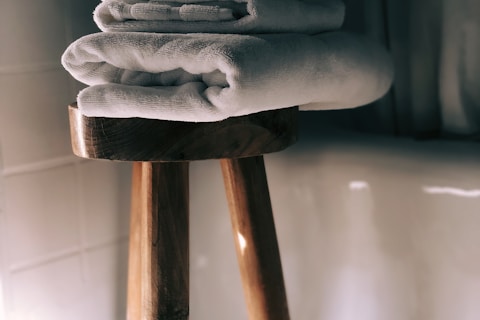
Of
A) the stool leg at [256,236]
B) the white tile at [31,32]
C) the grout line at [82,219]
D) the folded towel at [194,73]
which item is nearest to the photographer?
the folded towel at [194,73]

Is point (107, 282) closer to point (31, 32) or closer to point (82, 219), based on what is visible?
point (82, 219)

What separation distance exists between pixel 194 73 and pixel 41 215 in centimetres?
46

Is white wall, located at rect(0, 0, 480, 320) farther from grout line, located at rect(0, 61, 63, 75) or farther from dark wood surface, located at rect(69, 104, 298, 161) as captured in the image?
dark wood surface, located at rect(69, 104, 298, 161)

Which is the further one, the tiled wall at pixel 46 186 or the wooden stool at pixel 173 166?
the tiled wall at pixel 46 186

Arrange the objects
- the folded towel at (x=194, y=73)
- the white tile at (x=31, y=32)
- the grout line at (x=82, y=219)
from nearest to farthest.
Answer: the folded towel at (x=194, y=73) → the white tile at (x=31, y=32) → the grout line at (x=82, y=219)

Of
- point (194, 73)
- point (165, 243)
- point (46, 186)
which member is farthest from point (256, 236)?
point (46, 186)

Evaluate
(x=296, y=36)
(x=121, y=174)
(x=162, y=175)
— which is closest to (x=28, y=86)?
(x=121, y=174)

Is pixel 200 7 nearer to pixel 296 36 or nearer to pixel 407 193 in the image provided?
pixel 296 36

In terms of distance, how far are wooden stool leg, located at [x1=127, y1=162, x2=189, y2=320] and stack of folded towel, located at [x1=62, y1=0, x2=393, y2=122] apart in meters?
0.10

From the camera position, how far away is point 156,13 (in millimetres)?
748

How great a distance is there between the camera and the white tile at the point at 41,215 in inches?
40.4

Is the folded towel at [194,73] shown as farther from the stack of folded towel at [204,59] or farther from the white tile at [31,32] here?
the white tile at [31,32]

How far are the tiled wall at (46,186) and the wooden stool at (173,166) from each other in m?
0.25

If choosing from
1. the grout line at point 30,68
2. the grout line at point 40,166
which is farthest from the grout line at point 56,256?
the grout line at point 30,68
